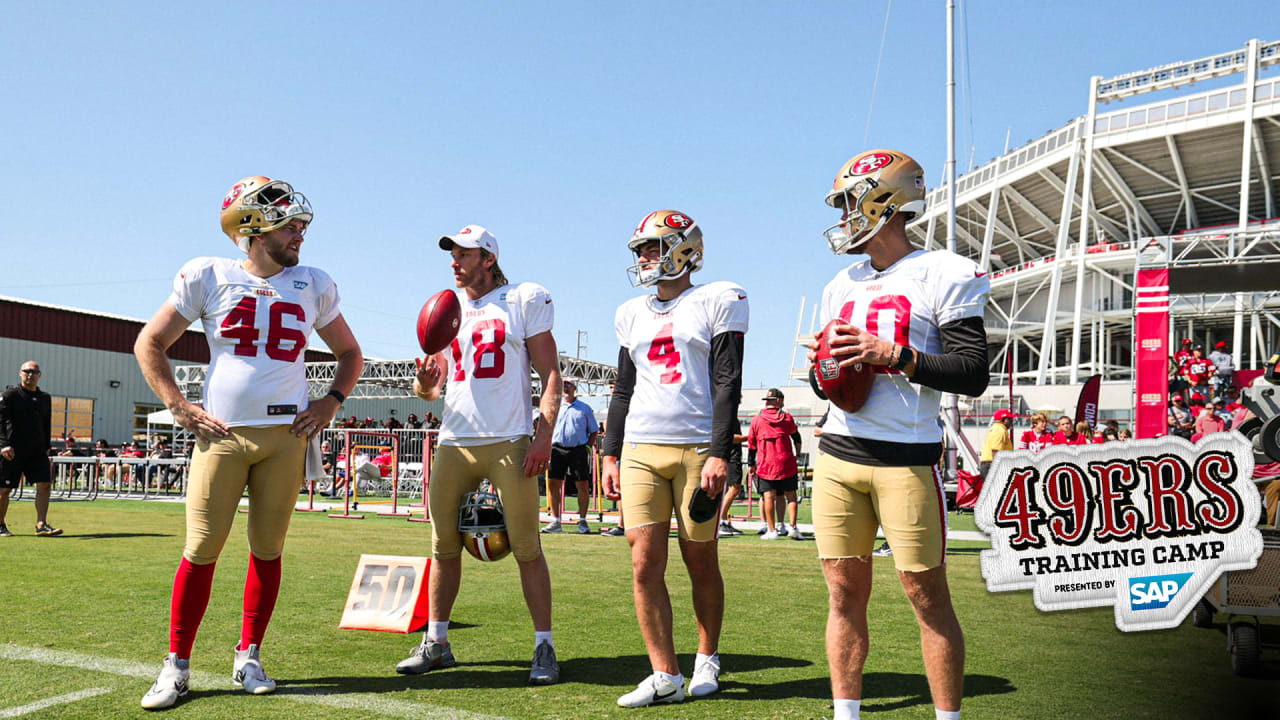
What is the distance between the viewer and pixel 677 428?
4.26 metres

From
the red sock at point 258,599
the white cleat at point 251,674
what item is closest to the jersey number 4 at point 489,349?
the red sock at point 258,599

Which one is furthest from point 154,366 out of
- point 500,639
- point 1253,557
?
point 1253,557

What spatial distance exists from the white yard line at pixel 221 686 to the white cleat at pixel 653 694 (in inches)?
21.2

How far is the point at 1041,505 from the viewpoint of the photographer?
12.1ft

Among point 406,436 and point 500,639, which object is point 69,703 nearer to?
point 500,639

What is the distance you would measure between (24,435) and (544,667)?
9.17 metres

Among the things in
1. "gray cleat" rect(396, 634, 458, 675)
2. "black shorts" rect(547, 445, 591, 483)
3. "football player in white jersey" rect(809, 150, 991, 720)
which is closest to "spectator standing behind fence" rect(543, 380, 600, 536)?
"black shorts" rect(547, 445, 591, 483)

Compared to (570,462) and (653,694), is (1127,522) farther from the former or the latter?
(570,462)

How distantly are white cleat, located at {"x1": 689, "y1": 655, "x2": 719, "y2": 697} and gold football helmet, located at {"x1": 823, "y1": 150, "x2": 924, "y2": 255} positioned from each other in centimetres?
203

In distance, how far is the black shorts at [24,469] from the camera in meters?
10.8

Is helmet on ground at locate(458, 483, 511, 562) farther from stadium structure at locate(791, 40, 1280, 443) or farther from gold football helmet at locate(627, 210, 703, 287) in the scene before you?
stadium structure at locate(791, 40, 1280, 443)

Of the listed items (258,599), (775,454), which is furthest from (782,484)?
(258,599)

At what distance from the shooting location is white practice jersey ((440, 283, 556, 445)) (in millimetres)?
4660

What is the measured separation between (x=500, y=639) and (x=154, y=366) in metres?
2.45
